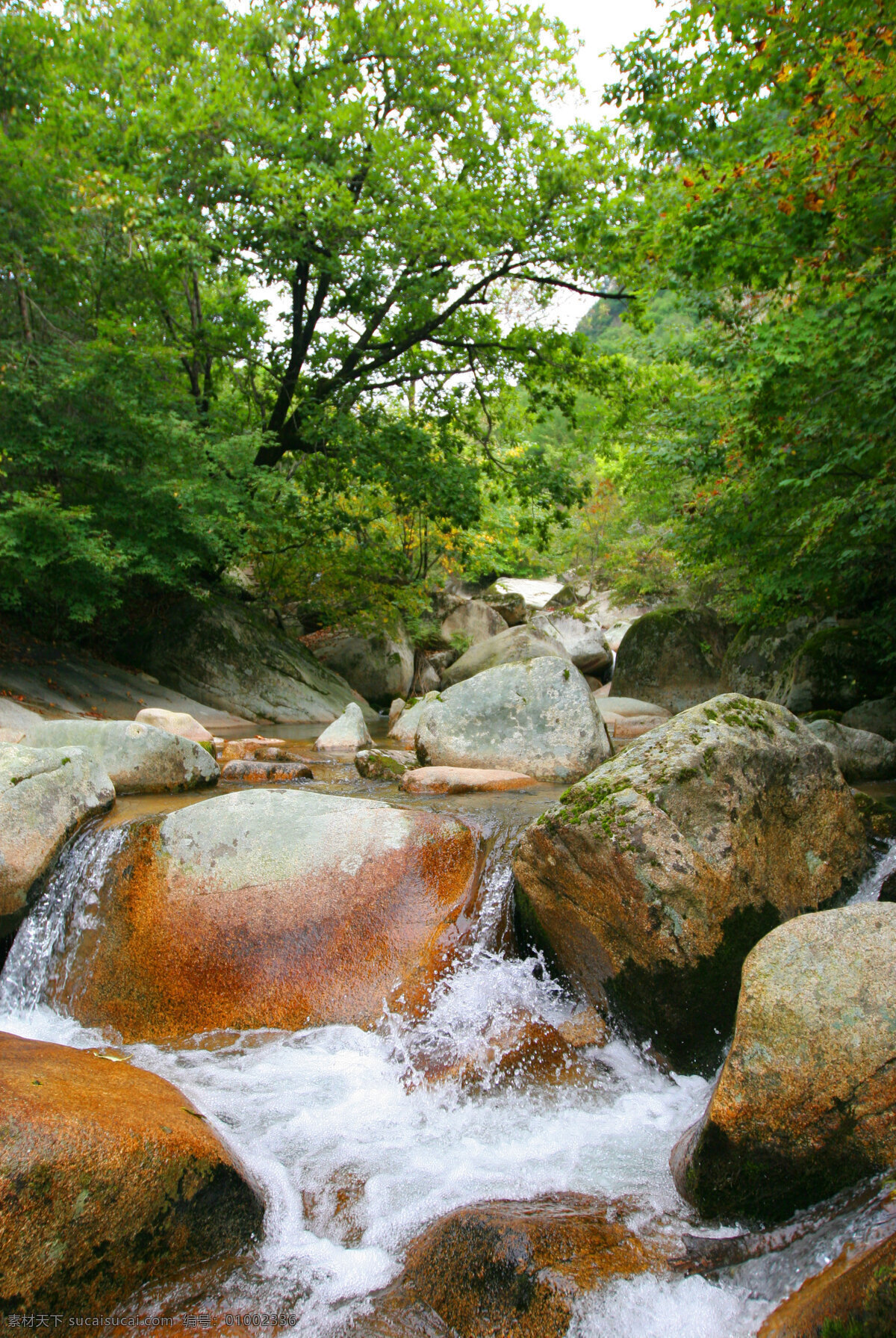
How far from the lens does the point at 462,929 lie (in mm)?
4070

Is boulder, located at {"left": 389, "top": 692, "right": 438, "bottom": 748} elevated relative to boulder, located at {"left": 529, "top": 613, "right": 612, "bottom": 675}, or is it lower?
lower

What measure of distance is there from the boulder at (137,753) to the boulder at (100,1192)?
364cm

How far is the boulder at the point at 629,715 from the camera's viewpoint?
11.4 meters

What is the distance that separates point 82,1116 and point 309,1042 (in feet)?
4.84

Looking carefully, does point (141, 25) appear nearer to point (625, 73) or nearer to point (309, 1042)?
point (625, 73)

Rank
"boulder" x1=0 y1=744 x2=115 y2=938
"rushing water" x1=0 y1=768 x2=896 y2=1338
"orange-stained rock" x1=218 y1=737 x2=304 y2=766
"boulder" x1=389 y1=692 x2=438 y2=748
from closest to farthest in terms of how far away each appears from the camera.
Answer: "rushing water" x1=0 y1=768 x2=896 y2=1338 → "boulder" x1=0 y1=744 x2=115 y2=938 → "orange-stained rock" x1=218 y1=737 x2=304 y2=766 → "boulder" x1=389 y1=692 x2=438 y2=748

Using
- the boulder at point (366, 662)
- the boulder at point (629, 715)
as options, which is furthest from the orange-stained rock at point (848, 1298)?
the boulder at point (366, 662)

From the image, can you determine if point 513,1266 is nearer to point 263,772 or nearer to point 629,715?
point 263,772

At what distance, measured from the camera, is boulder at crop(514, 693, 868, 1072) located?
10.6ft

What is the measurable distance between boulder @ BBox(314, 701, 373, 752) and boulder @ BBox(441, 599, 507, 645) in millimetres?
11080

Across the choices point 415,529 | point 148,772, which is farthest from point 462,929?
point 415,529

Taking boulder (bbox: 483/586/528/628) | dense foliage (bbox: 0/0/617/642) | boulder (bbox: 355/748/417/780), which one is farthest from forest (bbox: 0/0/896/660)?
boulder (bbox: 483/586/528/628)

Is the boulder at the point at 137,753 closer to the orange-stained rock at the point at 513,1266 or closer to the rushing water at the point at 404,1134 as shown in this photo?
the rushing water at the point at 404,1134

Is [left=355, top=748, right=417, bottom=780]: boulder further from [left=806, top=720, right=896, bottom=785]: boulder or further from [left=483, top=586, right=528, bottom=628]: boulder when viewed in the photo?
[left=483, top=586, right=528, bottom=628]: boulder
